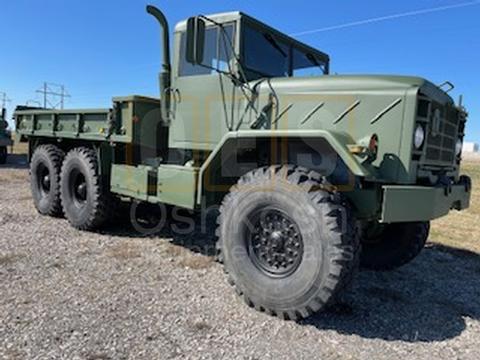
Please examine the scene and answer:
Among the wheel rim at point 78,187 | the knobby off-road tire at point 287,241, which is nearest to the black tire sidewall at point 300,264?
the knobby off-road tire at point 287,241

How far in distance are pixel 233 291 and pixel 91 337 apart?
154cm

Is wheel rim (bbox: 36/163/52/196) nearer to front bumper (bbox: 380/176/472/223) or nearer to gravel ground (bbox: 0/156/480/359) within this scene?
gravel ground (bbox: 0/156/480/359)

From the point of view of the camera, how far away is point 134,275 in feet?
15.3

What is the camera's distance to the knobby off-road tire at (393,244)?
201 inches

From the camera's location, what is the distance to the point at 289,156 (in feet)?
14.3

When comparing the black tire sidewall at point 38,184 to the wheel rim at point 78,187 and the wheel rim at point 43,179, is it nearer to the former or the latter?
the wheel rim at point 43,179

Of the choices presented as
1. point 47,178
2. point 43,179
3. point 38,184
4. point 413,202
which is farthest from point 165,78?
point 38,184

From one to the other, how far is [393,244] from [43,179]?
20.2ft

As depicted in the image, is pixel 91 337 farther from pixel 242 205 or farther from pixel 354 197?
pixel 354 197

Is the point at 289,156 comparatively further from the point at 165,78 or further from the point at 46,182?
the point at 46,182

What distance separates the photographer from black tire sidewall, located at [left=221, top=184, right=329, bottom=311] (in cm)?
356

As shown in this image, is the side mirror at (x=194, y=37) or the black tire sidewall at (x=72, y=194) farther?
the black tire sidewall at (x=72, y=194)

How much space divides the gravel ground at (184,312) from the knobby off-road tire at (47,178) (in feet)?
5.01

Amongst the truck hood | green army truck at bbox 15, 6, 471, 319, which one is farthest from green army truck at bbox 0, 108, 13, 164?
the truck hood
